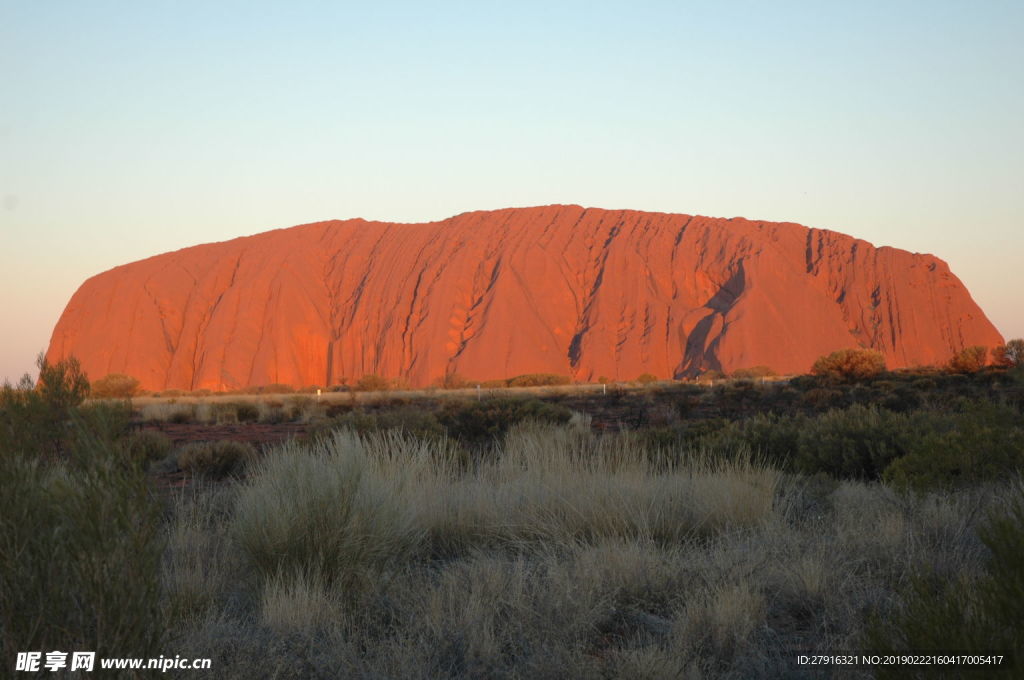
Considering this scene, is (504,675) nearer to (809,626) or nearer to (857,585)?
(809,626)

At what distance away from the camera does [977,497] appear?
6.01 metres

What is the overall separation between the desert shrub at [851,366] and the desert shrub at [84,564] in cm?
3042

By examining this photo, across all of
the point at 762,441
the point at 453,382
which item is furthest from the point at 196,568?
the point at 453,382

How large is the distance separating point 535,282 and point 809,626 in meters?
59.6

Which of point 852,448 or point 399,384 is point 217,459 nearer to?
point 852,448

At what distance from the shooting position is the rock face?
193 ft

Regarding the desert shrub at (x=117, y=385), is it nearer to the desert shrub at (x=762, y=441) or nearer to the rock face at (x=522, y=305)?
the rock face at (x=522, y=305)

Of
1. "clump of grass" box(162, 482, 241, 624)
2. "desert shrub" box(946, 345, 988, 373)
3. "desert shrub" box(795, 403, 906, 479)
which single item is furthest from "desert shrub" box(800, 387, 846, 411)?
"clump of grass" box(162, 482, 241, 624)

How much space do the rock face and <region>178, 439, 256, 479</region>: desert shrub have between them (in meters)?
45.3

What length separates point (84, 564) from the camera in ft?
7.82

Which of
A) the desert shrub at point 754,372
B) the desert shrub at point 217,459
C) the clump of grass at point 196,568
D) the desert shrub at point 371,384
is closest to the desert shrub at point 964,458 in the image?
the clump of grass at point 196,568

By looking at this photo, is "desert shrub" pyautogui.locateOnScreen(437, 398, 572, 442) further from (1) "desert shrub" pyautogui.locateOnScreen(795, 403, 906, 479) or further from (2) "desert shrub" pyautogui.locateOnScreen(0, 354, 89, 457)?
(2) "desert shrub" pyautogui.locateOnScreen(0, 354, 89, 457)

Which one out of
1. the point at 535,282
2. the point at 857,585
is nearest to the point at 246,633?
the point at 857,585

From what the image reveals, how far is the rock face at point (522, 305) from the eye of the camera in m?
58.9
